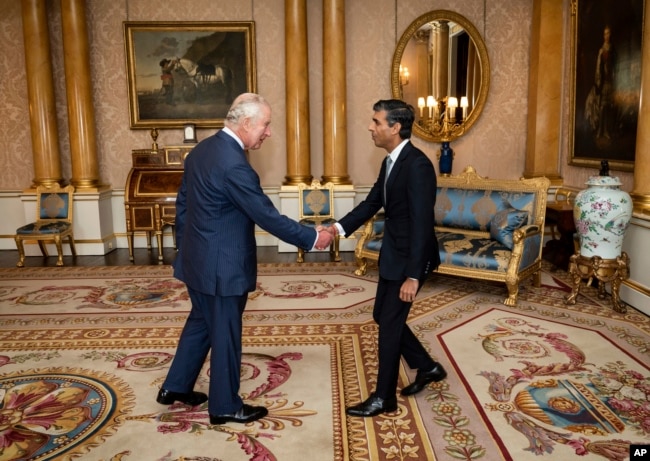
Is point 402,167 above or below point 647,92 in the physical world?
below

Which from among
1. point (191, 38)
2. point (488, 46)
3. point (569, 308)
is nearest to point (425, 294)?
point (569, 308)

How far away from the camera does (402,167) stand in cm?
273

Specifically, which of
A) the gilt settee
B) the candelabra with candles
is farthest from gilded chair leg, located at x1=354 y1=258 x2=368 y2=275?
the candelabra with candles

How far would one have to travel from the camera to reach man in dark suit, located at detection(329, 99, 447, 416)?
266cm

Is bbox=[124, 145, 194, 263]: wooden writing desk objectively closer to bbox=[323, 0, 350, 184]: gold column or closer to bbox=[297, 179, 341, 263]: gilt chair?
bbox=[297, 179, 341, 263]: gilt chair

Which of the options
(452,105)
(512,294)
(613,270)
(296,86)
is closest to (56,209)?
(296,86)

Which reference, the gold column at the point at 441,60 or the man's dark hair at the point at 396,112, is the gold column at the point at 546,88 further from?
the man's dark hair at the point at 396,112

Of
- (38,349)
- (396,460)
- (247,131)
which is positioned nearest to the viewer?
(396,460)

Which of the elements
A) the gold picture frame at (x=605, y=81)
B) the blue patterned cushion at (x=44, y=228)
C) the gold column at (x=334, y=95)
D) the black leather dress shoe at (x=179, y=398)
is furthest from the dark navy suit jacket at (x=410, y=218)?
the blue patterned cushion at (x=44, y=228)

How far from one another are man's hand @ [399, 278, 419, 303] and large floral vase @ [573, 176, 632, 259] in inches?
106

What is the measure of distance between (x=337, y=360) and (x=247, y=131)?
174cm

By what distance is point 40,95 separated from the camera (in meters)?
7.37

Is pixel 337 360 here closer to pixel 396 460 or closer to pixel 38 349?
pixel 396 460

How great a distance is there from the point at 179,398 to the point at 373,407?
1.06m
